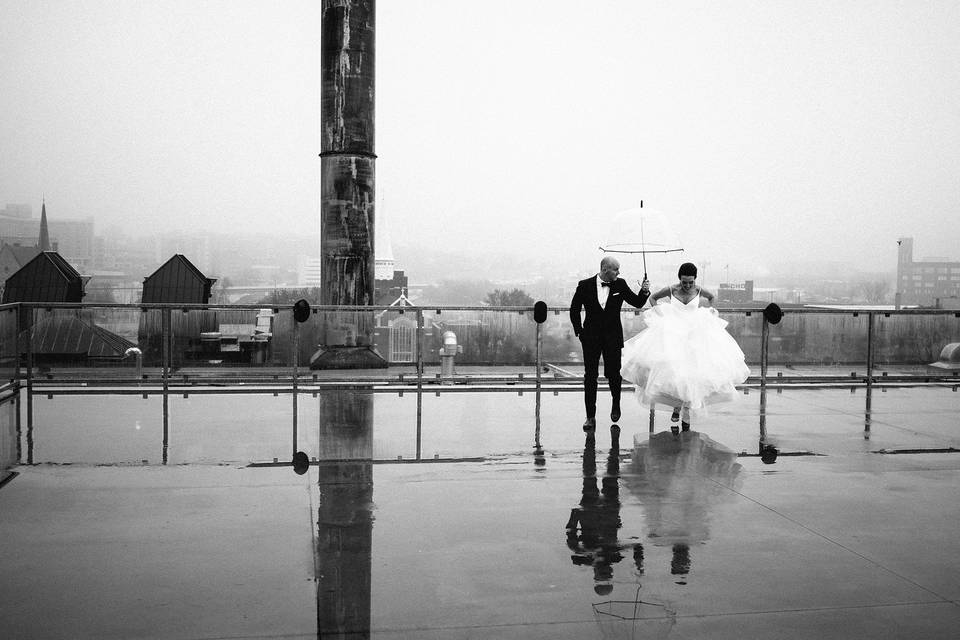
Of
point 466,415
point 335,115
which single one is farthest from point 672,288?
point 335,115

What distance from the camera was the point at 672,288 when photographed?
36.3ft

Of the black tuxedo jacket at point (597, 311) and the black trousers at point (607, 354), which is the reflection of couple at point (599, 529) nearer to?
the black trousers at point (607, 354)

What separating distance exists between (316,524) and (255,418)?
510cm

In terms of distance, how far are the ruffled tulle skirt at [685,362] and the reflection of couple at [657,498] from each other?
560 millimetres

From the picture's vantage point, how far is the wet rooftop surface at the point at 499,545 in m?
4.54

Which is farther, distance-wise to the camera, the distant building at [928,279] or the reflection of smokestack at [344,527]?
the distant building at [928,279]

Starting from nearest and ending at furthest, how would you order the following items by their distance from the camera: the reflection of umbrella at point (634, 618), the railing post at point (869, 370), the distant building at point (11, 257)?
the reflection of umbrella at point (634, 618), the railing post at point (869, 370), the distant building at point (11, 257)

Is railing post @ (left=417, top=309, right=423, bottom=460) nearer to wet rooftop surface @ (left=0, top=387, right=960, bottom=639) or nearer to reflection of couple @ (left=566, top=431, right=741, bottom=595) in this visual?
wet rooftop surface @ (left=0, top=387, right=960, bottom=639)

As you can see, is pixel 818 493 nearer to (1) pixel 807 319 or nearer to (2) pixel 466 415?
(2) pixel 466 415

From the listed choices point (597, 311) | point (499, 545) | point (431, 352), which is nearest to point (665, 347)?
point (597, 311)

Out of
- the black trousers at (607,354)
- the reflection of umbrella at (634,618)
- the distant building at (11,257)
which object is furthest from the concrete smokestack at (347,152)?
the distant building at (11,257)

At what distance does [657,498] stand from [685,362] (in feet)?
11.3

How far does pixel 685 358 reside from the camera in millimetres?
10281

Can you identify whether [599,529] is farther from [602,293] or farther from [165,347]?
[165,347]
